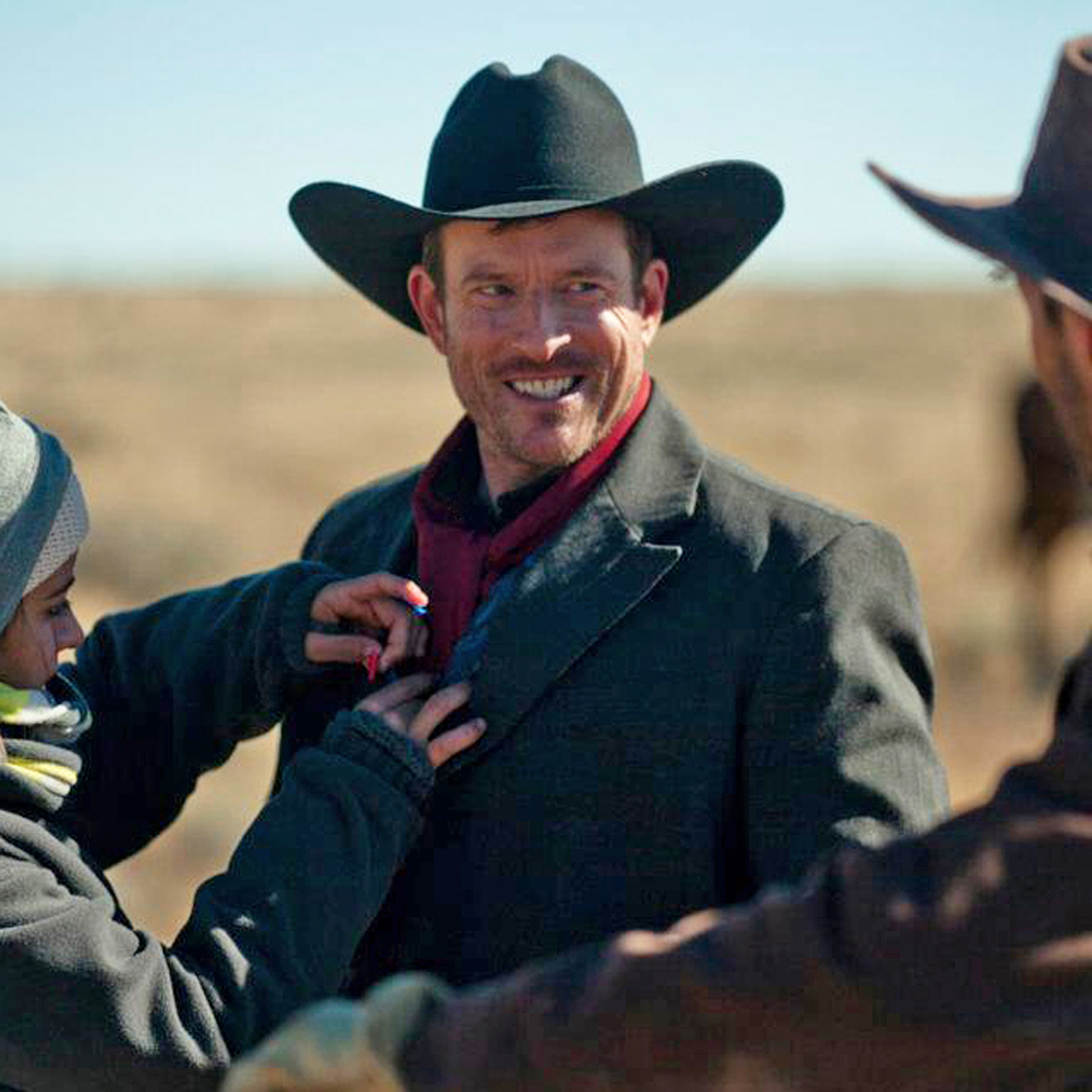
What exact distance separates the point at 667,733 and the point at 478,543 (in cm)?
50

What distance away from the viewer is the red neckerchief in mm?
3352

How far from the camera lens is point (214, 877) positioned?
9.55 ft

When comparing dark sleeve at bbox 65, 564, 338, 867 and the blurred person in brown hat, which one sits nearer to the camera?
the blurred person in brown hat

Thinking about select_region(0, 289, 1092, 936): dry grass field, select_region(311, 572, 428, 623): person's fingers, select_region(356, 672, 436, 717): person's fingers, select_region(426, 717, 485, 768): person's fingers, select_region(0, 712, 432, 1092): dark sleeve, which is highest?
select_region(311, 572, 428, 623): person's fingers

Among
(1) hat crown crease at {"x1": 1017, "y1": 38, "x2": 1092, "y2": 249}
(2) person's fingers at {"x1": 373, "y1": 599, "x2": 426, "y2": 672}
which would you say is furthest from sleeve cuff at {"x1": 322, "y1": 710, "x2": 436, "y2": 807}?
(1) hat crown crease at {"x1": 1017, "y1": 38, "x2": 1092, "y2": 249}

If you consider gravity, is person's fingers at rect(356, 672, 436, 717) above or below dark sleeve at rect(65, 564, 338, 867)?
above

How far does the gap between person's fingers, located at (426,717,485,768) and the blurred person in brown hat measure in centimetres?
96

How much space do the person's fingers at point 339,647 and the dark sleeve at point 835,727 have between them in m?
0.64

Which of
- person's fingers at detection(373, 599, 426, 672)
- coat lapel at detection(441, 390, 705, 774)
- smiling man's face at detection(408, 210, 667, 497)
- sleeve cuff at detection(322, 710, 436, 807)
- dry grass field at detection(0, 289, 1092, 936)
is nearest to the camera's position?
sleeve cuff at detection(322, 710, 436, 807)

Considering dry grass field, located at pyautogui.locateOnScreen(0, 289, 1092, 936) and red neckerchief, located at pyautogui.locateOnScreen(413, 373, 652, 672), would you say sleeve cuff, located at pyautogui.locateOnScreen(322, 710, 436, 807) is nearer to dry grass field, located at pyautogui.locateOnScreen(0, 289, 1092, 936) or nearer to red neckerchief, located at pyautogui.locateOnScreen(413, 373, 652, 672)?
red neckerchief, located at pyautogui.locateOnScreen(413, 373, 652, 672)

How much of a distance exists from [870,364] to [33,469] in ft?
128

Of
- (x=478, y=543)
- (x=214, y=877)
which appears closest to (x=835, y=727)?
(x=478, y=543)

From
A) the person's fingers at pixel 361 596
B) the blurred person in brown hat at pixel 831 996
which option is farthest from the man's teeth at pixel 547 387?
the blurred person in brown hat at pixel 831 996

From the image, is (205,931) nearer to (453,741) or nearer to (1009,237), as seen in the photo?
(453,741)
